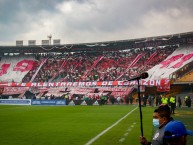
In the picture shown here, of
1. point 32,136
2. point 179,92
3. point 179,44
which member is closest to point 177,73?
point 179,92

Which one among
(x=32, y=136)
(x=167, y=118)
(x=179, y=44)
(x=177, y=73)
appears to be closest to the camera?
(x=167, y=118)

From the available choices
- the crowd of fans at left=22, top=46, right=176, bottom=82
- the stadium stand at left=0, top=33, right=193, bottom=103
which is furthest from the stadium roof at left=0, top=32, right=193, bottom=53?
the crowd of fans at left=22, top=46, right=176, bottom=82

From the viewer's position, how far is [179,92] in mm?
58250

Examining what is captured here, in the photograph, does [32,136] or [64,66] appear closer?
[32,136]

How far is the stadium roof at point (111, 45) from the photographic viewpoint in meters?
63.7

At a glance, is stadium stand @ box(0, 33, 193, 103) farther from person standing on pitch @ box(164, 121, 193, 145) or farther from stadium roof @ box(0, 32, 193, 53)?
A: person standing on pitch @ box(164, 121, 193, 145)

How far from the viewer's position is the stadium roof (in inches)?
2510

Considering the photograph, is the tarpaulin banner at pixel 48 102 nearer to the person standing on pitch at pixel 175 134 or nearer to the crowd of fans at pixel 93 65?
the crowd of fans at pixel 93 65

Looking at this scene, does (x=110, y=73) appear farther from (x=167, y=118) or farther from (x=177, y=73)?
(x=167, y=118)

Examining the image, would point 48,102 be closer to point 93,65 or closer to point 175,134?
point 93,65

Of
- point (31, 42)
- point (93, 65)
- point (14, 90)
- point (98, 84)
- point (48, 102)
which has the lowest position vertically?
point (48, 102)

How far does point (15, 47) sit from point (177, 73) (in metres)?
38.6

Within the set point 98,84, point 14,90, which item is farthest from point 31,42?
point 98,84

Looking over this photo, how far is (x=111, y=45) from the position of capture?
235 feet
